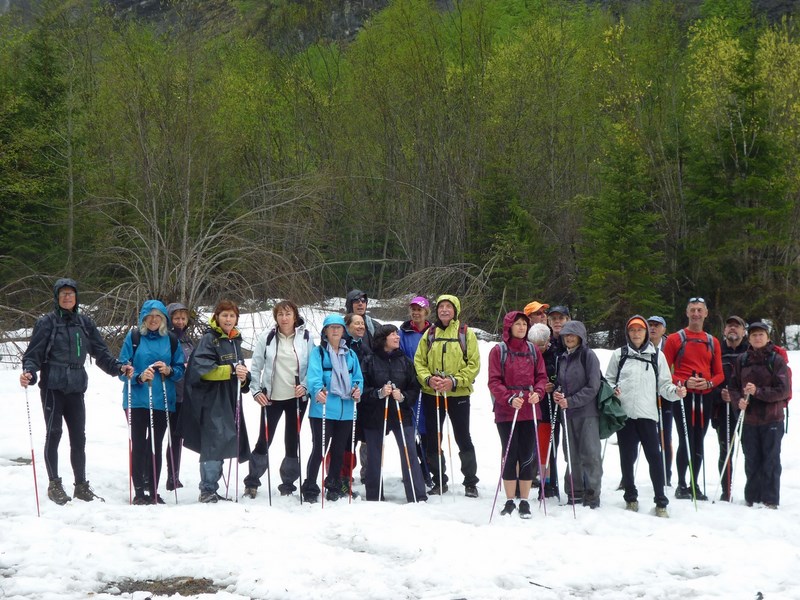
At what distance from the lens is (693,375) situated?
8.40m

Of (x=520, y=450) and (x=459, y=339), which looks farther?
(x=459, y=339)

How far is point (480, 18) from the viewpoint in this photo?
29047 mm

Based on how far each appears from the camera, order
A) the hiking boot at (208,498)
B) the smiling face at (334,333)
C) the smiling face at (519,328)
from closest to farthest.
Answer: the hiking boot at (208,498) < the smiling face at (519,328) < the smiling face at (334,333)

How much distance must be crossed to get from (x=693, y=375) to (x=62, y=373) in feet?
19.5

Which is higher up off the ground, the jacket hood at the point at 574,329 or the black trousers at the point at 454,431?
the jacket hood at the point at 574,329

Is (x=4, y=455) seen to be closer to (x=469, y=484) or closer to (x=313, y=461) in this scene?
(x=313, y=461)

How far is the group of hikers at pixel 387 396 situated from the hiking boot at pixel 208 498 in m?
0.02

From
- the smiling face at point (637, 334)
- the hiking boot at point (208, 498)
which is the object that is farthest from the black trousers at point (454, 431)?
the hiking boot at point (208, 498)

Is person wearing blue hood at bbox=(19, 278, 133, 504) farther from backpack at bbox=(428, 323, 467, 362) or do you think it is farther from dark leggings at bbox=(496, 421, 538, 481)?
dark leggings at bbox=(496, 421, 538, 481)

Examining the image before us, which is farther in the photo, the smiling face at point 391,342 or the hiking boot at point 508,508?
the smiling face at point 391,342

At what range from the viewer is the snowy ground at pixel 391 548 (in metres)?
5.33

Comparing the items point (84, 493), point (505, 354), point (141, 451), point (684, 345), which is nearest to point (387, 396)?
point (505, 354)

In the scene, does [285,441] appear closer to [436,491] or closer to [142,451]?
[142,451]

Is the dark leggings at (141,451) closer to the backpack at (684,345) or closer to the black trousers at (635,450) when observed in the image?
the black trousers at (635,450)
